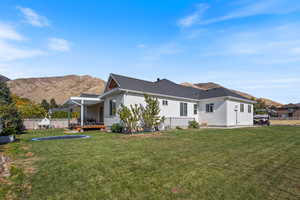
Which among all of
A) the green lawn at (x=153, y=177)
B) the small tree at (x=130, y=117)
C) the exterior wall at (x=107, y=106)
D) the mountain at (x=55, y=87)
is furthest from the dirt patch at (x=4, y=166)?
the mountain at (x=55, y=87)

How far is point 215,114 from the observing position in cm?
1877

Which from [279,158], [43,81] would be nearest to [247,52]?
[279,158]

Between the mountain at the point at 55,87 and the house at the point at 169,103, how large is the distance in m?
58.9

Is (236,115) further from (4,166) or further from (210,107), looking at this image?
(4,166)

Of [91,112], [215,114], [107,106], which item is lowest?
[215,114]

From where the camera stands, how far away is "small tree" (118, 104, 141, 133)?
1203 cm

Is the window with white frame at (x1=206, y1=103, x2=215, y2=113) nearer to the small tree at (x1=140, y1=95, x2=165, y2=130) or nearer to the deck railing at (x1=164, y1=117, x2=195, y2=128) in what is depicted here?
the deck railing at (x1=164, y1=117, x2=195, y2=128)

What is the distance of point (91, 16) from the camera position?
44.2 feet

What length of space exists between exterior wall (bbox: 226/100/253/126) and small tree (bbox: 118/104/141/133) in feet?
35.8

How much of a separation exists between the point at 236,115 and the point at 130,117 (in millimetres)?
13958

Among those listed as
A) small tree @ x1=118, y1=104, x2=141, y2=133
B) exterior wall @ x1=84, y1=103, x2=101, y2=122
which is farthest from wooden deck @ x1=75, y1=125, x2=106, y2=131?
small tree @ x1=118, y1=104, x2=141, y2=133

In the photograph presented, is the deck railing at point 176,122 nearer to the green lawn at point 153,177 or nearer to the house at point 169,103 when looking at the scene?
the house at point 169,103

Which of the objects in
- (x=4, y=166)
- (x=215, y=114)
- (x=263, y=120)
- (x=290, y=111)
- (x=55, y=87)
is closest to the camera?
(x=4, y=166)

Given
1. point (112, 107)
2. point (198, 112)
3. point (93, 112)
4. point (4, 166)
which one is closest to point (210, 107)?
point (198, 112)
